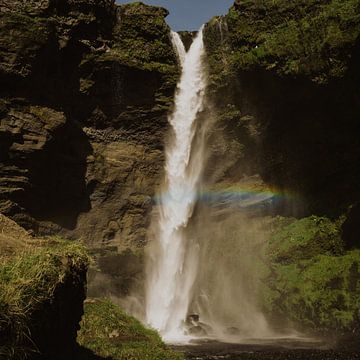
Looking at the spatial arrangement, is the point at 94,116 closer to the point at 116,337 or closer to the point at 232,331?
the point at 232,331

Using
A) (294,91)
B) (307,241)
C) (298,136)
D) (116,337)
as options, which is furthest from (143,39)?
(116,337)

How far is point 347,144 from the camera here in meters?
28.4

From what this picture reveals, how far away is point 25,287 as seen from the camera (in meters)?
5.12

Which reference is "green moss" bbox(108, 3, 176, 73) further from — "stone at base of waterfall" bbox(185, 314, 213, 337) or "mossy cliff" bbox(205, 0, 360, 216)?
"stone at base of waterfall" bbox(185, 314, 213, 337)

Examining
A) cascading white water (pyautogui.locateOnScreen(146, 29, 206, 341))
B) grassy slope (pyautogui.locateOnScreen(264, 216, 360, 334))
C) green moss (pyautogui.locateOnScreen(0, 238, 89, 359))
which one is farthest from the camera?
cascading white water (pyautogui.locateOnScreen(146, 29, 206, 341))

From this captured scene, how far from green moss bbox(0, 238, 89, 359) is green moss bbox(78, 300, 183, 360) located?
5.95 m

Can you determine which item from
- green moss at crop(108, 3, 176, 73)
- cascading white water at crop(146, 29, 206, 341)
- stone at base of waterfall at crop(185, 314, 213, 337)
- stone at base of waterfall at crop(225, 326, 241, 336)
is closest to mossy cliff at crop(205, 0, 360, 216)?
cascading white water at crop(146, 29, 206, 341)

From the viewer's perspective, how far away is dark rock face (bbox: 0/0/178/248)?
92.0ft

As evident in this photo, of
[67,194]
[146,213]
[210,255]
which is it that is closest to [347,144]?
[210,255]

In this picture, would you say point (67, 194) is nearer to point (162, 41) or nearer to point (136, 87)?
point (136, 87)

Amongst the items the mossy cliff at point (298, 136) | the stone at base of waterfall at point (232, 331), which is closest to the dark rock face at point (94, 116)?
the mossy cliff at point (298, 136)

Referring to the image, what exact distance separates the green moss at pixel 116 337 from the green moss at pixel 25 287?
5.95 metres

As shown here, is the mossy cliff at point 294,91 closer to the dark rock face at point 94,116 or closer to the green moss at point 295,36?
the green moss at point 295,36

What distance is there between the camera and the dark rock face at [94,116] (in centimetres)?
2803
